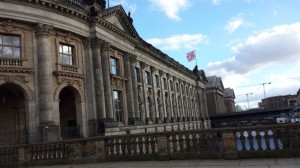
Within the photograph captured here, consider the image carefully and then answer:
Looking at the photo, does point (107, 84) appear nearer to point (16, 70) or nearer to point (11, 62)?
point (16, 70)

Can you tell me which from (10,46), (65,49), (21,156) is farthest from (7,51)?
(21,156)

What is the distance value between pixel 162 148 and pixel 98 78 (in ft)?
55.9

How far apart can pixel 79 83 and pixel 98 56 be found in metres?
3.18

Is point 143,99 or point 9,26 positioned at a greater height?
point 9,26

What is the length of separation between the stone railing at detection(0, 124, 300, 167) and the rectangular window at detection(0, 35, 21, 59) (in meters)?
9.69

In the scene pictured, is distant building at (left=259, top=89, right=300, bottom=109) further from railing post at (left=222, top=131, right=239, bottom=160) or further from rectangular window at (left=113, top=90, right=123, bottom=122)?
railing post at (left=222, top=131, right=239, bottom=160)

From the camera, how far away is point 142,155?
11.5 metres

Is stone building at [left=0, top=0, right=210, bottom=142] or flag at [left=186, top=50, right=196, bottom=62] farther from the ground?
flag at [left=186, top=50, right=196, bottom=62]

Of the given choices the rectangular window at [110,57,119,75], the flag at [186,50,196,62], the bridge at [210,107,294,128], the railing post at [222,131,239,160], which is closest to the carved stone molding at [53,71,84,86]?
the rectangular window at [110,57,119,75]

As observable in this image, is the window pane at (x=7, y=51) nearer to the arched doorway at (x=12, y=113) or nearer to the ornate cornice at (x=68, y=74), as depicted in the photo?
the arched doorway at (x=12, y=113)

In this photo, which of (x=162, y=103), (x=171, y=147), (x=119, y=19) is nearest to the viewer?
(x=171, y=147)

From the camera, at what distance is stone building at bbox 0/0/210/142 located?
72.2 feet

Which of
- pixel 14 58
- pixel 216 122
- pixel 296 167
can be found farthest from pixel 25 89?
pixel 216 122

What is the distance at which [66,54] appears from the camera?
25.8 m
